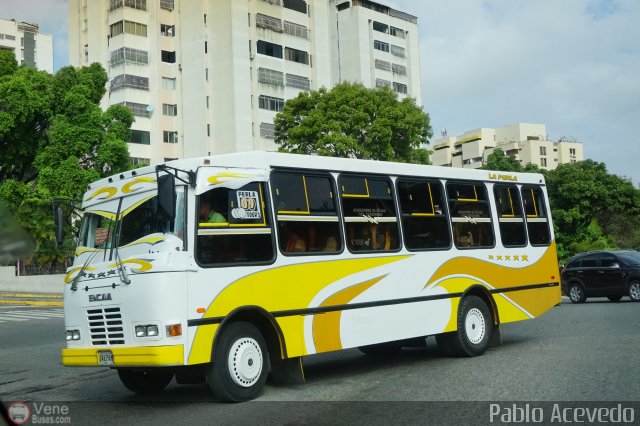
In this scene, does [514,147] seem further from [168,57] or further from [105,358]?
[105,358]

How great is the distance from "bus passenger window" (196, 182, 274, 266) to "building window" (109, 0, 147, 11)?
58.0 metres

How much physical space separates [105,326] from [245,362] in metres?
1.61

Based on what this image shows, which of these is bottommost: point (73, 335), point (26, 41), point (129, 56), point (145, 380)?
point (145, 380)

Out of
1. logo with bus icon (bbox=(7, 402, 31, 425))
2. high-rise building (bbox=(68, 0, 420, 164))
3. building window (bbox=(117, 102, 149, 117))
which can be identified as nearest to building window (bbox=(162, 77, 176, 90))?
high-rise building (bbox=(68, 0, 420, 164))

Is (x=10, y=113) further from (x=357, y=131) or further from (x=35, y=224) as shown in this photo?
(x=357, y=131)

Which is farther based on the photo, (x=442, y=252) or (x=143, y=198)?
(x=442, y=252)

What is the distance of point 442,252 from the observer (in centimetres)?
1152

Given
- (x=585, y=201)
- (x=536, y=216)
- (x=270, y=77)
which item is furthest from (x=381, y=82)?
(x=536, y=216)

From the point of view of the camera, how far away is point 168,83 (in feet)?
212

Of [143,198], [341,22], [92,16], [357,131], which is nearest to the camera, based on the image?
[143,198]

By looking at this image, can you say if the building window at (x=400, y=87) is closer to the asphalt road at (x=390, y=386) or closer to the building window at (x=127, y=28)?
the building window at (x=127, y=28)

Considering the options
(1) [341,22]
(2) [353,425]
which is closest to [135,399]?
(2) [353,425]

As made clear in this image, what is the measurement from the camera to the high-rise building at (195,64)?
2450 inches

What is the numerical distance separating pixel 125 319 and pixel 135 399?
1.52m
